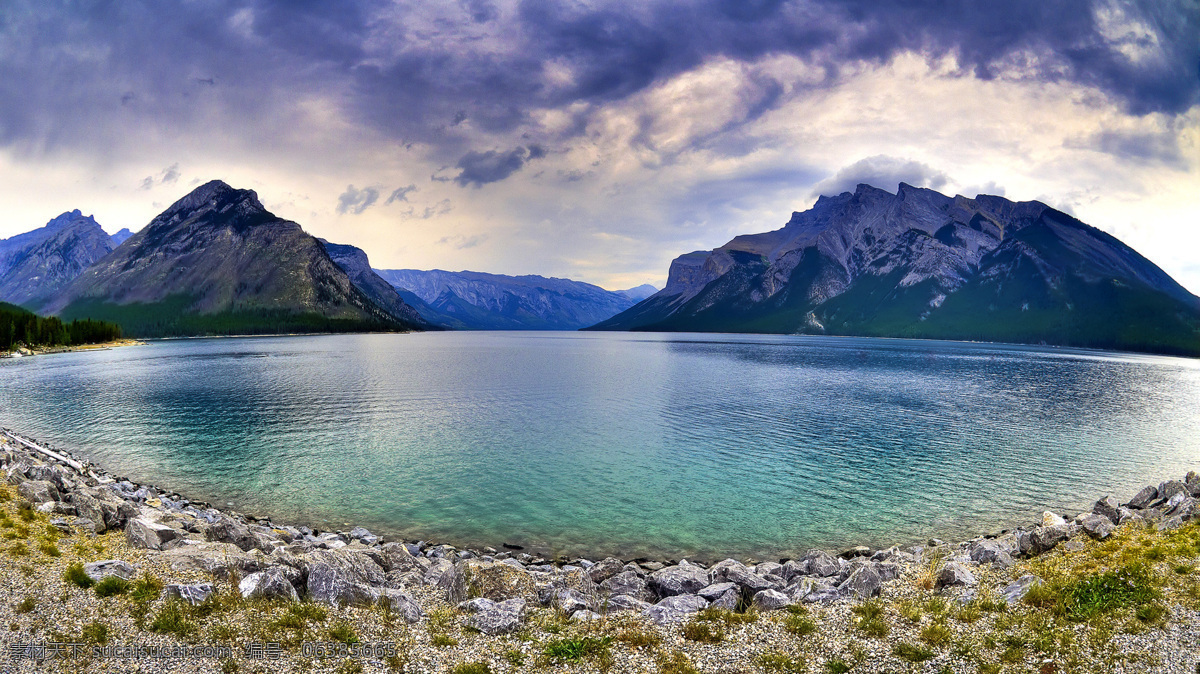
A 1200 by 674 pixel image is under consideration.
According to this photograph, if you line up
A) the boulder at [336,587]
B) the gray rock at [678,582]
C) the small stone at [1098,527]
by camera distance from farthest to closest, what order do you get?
the small stone at [1098,527], the gray rock at [678,582], the boulder at [336,587]

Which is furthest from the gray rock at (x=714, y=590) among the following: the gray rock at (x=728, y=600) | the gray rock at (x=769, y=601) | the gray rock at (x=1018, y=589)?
the gray rock at (x=1018, y=589)

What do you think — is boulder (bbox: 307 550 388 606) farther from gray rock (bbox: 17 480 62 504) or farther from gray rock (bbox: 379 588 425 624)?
gray rock (bbox: 17 480 62 504)

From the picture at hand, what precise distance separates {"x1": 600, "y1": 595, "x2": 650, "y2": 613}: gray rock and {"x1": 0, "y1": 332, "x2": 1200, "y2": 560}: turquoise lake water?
39.9ft

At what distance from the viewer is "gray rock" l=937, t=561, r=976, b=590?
19.5 m

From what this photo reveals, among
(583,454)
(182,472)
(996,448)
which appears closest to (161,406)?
(182,472)

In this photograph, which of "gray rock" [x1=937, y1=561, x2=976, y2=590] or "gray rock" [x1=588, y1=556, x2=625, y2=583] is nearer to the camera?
"gray rock" [x1=937, y1=561, x2=976, y2=590]

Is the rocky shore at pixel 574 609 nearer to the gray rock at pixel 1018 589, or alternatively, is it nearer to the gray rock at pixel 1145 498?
the gray rock at pixel 1018 589

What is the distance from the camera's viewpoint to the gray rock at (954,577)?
19.5 metres

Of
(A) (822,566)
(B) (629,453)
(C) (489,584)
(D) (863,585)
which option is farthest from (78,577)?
(B) (629,453)

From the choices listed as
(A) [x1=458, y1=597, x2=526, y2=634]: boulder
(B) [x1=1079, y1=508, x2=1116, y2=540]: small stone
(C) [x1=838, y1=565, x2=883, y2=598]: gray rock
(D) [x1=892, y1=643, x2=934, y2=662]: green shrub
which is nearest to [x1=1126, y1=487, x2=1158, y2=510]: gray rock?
(B) [x1=1079, y1=508, x2=1116, y2=540]: small stone

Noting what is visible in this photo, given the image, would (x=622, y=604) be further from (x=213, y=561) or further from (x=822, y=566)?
(x=213, y=561)

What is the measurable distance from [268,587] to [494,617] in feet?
25.6

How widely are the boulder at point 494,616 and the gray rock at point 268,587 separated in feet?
19.3

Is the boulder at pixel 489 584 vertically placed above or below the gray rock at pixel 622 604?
above
